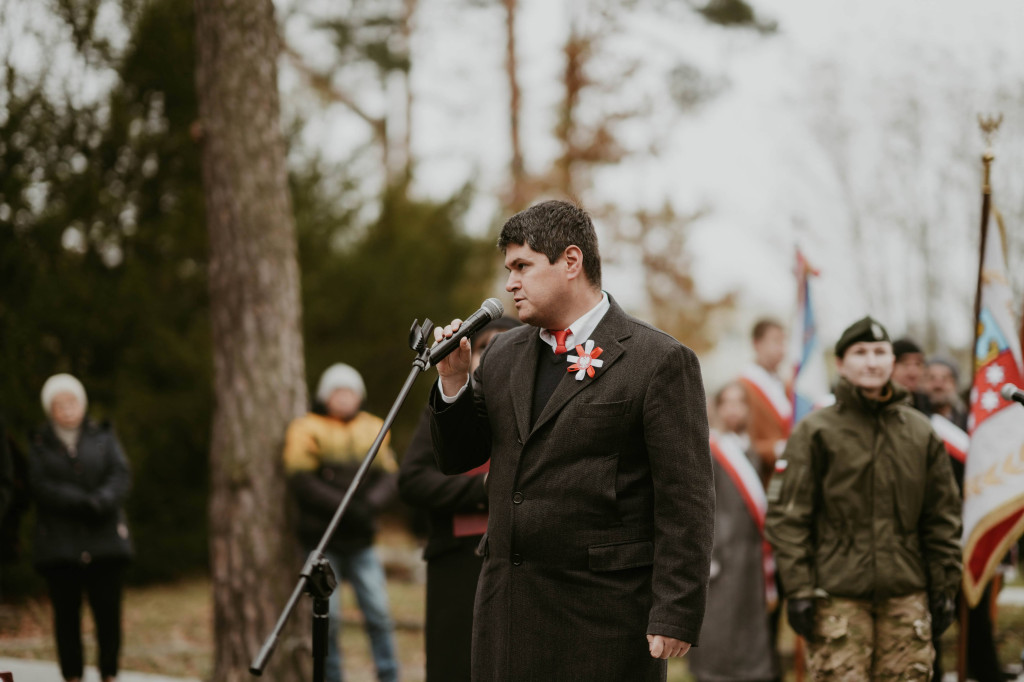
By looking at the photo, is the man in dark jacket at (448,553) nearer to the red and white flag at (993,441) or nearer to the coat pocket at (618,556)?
the coat pocket at (618,556)

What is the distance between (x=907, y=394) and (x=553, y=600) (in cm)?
239

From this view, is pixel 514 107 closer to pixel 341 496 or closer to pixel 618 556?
pixel 341 496

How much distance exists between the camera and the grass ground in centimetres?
802

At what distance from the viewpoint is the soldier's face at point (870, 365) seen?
4.65 m

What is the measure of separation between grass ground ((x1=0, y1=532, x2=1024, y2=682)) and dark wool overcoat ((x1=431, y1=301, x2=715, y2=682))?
15.6 feet

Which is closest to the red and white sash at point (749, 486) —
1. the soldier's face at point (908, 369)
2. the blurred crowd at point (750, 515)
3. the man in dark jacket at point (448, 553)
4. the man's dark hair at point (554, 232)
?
the blurred crowd at point (750, 515)

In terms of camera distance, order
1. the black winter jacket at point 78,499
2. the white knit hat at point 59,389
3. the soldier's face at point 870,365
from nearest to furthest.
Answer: the soldier's face at point 870,365 → the black winter jacket at point 78,499 → the white knit hat at point 59,389

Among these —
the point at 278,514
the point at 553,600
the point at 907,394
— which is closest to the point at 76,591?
the point at 278,514

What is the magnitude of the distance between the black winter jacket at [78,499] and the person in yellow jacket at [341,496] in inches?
46.1

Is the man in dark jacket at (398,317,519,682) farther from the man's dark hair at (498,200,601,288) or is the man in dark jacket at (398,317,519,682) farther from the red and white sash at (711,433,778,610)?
the red and white sash at (711,433,778,610)

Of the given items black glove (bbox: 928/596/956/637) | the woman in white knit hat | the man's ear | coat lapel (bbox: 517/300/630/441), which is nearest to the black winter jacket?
the woman in white knit hat

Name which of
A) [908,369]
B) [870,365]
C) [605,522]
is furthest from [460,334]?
[908,369]

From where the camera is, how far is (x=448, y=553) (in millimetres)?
4578

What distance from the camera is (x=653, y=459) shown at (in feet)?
9.98
